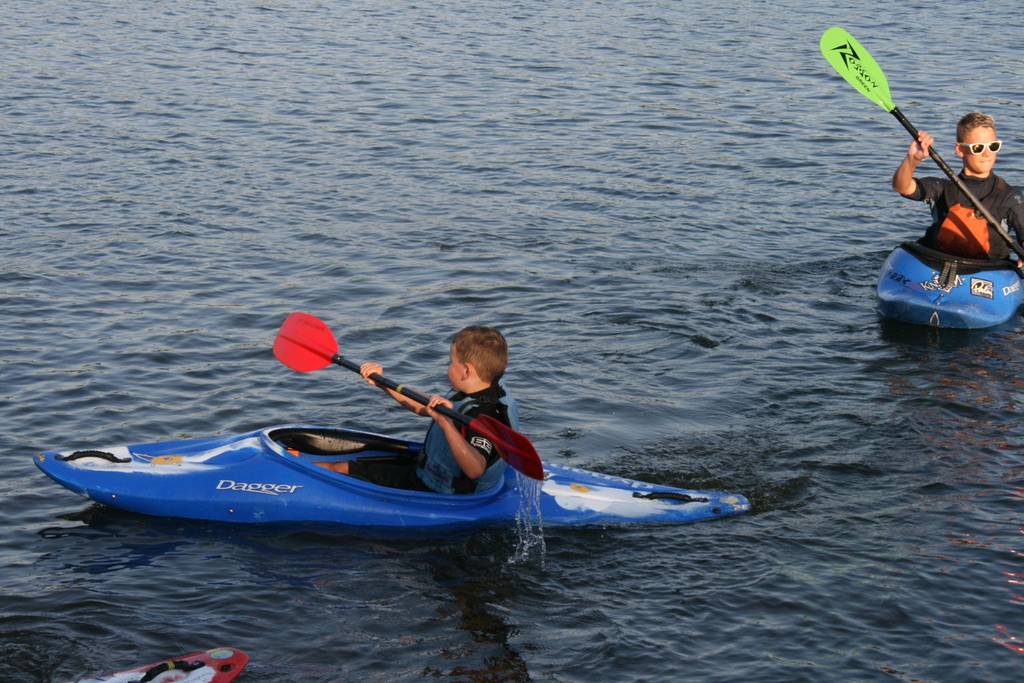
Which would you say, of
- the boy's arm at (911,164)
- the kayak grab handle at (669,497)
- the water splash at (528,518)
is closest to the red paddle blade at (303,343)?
the water splash at (528,518)

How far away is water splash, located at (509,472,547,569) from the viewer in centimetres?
634

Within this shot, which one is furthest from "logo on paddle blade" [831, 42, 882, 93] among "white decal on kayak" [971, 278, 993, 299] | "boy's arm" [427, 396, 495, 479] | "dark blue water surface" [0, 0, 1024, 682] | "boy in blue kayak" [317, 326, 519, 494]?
"boy's arm" [427, 396, 495, 479]

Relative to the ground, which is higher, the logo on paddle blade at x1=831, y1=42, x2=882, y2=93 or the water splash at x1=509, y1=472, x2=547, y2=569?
the logo on paddle blade at x1=831, y1=42, x2=882, y2=93

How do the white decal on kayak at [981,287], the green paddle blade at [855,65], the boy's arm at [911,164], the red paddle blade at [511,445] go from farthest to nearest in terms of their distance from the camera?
the green paddle blade at [855,65] < the white decal on kayak at [981,287] < the boy's arm at [911,164] < the red paddle blade at [511,445]

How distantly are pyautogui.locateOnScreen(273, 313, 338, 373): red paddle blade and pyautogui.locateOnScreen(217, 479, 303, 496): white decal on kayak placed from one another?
59 cm

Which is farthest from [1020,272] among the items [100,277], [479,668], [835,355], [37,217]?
[37,217]

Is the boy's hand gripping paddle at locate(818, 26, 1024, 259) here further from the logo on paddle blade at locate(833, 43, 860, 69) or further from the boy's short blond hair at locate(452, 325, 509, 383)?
the boy's short blond hair at locate(452, 325, 509, 383)

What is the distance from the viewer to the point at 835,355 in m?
8.69

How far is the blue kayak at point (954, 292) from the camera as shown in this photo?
28.9 feet

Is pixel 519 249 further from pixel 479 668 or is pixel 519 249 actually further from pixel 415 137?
pixel 479 668

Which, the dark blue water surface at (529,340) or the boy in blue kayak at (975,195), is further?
the boy in blue kayak at (975,195)

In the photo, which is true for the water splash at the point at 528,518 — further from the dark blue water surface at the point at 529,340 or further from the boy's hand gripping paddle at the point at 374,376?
the boy's hand gripping paddle at the point at 374,376

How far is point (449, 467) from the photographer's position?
6430mm

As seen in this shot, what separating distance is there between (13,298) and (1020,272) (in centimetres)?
708
